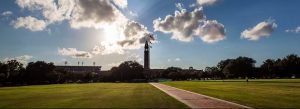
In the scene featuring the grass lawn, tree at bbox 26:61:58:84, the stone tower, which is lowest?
the grass lawn

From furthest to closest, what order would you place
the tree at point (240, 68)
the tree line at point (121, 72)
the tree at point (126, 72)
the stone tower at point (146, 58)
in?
the tree at point (240, 68) < the tree at point (126, 72) < the stone tower at point (146, 58) < the tree line at point (121, 72)

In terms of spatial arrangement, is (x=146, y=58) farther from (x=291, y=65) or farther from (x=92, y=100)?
(x=92, y=100)

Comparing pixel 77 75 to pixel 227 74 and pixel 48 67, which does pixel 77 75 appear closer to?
pixel 48 67

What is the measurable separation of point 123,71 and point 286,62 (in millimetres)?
76661

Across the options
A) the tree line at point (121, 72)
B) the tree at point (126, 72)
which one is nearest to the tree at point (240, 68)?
the tree line at point (121, 72)

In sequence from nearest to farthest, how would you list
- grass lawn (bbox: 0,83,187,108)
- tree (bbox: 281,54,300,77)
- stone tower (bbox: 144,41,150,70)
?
grass lawn (bbox: 0,83,187,108) < tree (bbox: 281,54,300,77) < stone tower (bbox: 144,41,150,70)

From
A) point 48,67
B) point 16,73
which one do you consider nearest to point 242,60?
point 48,67

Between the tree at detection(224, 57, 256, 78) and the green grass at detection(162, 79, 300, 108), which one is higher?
the tree at detection(224, 57, 256, 78)

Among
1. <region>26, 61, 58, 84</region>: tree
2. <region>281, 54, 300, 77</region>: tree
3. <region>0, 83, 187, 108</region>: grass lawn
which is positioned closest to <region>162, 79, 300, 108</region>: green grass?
<region>0, 83, 187, 108</region>: grass lawn

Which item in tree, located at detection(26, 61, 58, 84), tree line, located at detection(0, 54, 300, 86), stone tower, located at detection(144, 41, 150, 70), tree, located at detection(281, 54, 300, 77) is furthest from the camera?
stone tower, located at detection(144, 41, 150, 70)

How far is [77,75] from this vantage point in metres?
185

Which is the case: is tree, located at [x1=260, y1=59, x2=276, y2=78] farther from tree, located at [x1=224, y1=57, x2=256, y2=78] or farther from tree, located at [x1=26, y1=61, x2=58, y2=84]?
tree, located at [x1=26, y1=61, x2=58, y2=84]

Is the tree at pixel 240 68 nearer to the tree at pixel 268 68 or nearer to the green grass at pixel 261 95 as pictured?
the tree at pixel 268 68

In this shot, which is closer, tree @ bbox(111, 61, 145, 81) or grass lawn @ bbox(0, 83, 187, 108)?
grass lawn @ bbox(0, 83, 187, 108)
